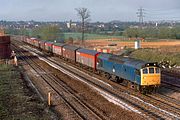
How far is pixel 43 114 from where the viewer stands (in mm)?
24047

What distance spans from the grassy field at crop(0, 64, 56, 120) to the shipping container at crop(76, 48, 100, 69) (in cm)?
1048

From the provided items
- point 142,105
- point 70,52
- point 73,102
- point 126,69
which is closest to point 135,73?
point 126,69

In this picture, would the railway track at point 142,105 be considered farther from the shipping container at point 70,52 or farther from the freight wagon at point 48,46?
the freight wagon at point 48,46

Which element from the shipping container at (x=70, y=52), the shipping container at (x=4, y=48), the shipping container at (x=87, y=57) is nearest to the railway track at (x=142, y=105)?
the shipping container at (x=87, y=57)

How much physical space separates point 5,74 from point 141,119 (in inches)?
1033

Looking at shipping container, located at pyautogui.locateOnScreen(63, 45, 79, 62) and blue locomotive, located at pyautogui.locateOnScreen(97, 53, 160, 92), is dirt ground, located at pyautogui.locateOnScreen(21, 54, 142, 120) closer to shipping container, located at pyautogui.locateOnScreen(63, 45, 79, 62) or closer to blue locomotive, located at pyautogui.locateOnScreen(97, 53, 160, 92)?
blue locomotive, located at pyautogui.locateOnScreen(97, 53, 160, 92)

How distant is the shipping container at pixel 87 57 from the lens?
1789 inches

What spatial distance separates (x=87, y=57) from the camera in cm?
4853

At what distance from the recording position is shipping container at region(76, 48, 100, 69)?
45438 millimetres

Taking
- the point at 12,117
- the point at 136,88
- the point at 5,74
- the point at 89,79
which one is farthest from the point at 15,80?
the point at 12,117

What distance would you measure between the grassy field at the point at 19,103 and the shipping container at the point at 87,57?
10483 mm

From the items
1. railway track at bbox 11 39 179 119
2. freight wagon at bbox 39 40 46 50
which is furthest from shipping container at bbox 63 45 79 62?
freight wagon at bbox 39 40 46 50

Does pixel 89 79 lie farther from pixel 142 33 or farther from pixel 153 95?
pixel 142 33

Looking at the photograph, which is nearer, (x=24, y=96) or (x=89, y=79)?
(x=24, y=96)
